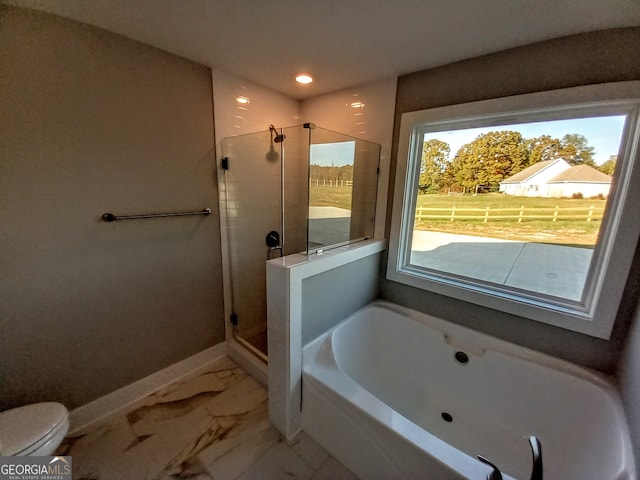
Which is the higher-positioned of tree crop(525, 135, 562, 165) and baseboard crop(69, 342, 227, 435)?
tree crop(525, 135, 562, 165)

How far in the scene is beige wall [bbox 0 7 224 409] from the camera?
1.18 m

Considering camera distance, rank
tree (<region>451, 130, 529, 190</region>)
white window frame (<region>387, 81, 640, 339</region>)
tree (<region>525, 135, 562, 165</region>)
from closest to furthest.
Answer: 1. white window frame (<region>387, 81, 640, 339</region>)
2. tree (<region>525, 135, 562, 165</region>)
3. tree (<region>451, 130, 529, 190</region>)

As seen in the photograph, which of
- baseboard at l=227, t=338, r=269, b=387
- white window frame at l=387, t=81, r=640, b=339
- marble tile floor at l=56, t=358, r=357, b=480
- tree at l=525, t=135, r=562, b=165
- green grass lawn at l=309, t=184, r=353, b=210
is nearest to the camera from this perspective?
white window frame at l=387, t=81, r=640, b=339

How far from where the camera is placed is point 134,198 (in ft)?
4.98

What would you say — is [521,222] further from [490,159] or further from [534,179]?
Answer: [490,159]

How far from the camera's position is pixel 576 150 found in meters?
1.34

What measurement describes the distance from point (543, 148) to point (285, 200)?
1674mm

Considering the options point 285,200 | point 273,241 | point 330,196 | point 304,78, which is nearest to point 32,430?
point 273,241

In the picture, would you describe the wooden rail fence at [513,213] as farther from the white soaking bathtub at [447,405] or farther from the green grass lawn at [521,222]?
the white soaking bathtub at [447,405]

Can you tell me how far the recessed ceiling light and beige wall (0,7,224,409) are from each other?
25.0 inches

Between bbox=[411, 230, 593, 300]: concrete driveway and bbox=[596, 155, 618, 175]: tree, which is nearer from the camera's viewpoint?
bbox=[596, 155, 618, 175]: tree

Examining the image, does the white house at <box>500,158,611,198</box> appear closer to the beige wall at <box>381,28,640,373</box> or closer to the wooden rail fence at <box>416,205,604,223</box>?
the wooden rail fence at <box>416,205,604,223</box>

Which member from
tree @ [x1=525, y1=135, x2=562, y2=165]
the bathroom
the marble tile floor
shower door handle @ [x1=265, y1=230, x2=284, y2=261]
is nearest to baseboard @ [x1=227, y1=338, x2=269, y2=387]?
the bathroom

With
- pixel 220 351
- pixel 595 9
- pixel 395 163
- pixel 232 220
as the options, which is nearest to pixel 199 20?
pixel 232 220
